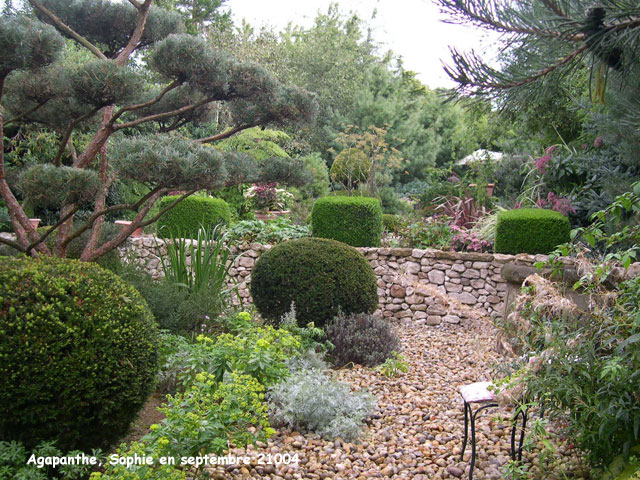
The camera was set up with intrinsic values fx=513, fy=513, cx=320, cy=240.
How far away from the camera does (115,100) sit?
3818 mm

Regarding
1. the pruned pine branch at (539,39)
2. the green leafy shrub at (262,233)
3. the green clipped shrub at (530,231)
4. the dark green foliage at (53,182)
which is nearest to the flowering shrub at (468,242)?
the green clipped shrub at (530,231)

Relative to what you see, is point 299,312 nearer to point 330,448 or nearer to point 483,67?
point 330,448

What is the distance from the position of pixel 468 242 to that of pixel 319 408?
4971 mm

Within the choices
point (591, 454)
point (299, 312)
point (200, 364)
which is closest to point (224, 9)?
point (299, 312)

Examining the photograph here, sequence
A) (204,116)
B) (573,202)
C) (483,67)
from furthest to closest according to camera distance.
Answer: (573,202), (204,116), (483,67)

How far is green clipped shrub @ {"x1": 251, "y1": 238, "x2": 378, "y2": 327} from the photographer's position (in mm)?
4895

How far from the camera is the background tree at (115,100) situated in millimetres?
3562

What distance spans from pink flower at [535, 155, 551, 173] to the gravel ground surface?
4.87 m

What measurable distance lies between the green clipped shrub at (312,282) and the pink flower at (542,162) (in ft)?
14.4

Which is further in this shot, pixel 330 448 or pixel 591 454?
pixel 330 448

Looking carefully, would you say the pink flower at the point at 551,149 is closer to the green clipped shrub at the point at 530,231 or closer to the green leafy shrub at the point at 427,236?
the green clipped shrub at the point at 530,231

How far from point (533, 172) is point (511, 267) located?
514 cm

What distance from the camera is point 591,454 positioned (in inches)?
87.0

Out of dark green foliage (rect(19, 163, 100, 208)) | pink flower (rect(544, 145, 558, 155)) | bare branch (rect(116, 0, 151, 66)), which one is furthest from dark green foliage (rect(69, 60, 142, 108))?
pink flower (rect(544, 145, 558, 155))
